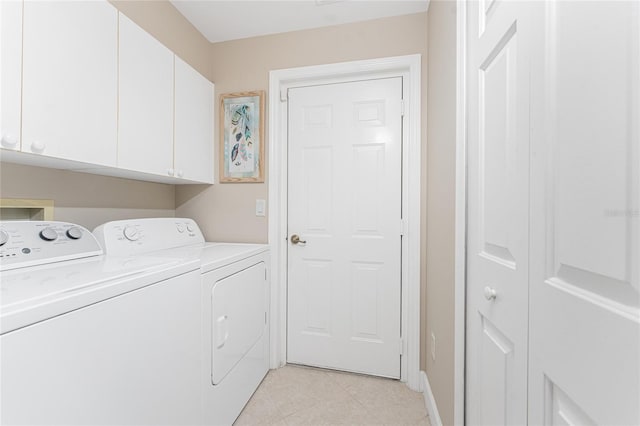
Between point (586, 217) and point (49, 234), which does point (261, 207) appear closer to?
point (49, 234)

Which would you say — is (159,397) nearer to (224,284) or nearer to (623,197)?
(224,284)

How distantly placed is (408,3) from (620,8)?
178 cm

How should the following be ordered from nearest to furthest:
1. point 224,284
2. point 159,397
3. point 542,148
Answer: point 542,148 → point 159,397 → point 224,284

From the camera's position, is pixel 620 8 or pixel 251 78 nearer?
pixel 620 8

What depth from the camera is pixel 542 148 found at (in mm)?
611

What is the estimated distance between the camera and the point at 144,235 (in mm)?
1639

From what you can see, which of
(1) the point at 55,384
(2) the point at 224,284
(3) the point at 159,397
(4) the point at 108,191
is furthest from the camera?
(4) the point at 108,191

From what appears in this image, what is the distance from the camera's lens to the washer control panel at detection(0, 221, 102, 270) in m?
1.06

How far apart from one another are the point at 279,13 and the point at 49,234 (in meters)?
1.85

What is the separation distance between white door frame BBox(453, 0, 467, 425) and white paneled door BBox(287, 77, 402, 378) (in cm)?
85

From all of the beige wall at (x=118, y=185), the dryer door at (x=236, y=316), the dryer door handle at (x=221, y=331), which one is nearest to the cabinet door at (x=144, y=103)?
the beige wall at (x=118, y=185)

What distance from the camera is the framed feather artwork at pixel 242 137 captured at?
2.17m

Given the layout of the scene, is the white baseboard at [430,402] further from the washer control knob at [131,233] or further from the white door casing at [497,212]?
the washer control knob at [131,233]

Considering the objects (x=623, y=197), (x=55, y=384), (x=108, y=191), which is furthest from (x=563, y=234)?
(x=108, y=191)
